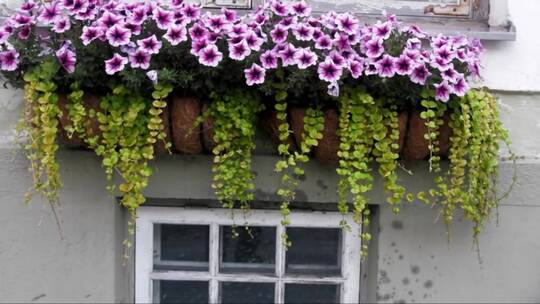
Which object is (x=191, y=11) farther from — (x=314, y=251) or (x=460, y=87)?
(x=314, y=251)

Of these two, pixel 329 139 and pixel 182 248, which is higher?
pixel 329 139

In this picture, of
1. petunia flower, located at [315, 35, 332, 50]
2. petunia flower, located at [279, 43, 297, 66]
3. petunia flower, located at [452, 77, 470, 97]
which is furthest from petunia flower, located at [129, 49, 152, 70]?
petunia flower, located at [452, 77, 470, 97]

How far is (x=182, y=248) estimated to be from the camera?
2.67 metres

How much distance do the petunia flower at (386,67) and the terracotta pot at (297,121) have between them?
1.00 feet

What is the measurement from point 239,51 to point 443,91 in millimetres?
706

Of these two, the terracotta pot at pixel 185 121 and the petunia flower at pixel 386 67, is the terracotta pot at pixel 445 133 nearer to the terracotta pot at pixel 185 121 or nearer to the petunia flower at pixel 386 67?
the petunia flower at pixel 386 67

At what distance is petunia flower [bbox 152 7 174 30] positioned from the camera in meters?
2.11

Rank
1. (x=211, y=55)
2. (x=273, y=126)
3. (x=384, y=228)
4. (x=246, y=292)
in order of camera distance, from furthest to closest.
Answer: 1. (x=246, y=292)
2. (x=384, y=228)
3. (x=273, y=126)
4. (x=211, y=55)

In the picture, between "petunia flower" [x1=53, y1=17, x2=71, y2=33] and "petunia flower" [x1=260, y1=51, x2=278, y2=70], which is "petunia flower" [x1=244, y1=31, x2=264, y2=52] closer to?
"petunia flower" [x1=260, y1=51, x2=278, y2=70]

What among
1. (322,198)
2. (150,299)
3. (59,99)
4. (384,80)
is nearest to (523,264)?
(322,198)

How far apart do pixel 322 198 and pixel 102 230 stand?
894 mm

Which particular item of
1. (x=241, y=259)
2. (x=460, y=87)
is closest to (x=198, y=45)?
(x=460, y=87)

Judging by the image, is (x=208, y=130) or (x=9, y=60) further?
(x=208, y=130)

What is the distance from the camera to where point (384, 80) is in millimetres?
2115
